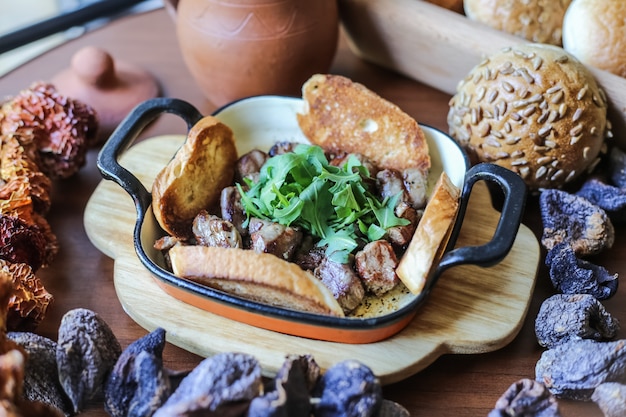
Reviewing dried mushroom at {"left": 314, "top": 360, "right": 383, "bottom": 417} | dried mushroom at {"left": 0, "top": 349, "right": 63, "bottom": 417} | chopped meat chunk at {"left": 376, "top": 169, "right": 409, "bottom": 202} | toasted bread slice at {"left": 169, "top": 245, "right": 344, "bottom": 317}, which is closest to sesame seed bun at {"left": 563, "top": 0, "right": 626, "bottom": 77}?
chopped meat chunk at {"left": 376, "top": 169, "right": 409, "bottom": 202}

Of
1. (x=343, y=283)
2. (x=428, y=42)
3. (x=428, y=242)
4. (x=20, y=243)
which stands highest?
(x=428, y=42)

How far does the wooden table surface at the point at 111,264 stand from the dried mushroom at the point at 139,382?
0.11 meters

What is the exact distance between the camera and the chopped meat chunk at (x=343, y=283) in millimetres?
1352

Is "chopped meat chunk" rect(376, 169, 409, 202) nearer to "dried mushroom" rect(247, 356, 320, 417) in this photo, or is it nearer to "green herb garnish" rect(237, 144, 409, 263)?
"green herb garnish" rect(237, 144, 409, 263)

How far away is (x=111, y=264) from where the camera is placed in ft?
5.21

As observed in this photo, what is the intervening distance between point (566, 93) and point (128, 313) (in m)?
1.12

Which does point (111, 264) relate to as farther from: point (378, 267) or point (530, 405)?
point (530, 405)

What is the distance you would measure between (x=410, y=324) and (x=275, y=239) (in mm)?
332

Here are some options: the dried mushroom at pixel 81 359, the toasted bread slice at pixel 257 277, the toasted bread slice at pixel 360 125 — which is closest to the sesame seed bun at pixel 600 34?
the toasted bread slice at pixel 360 125

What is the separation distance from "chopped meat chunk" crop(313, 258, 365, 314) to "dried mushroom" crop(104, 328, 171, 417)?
349 millimetres

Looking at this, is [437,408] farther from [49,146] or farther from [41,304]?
[49,146]

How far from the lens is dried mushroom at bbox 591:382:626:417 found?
3.69 feet

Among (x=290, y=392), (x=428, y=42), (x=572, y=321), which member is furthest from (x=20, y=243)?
(x=428, y=42)

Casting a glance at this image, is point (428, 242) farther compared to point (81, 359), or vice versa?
point (428, 242)
